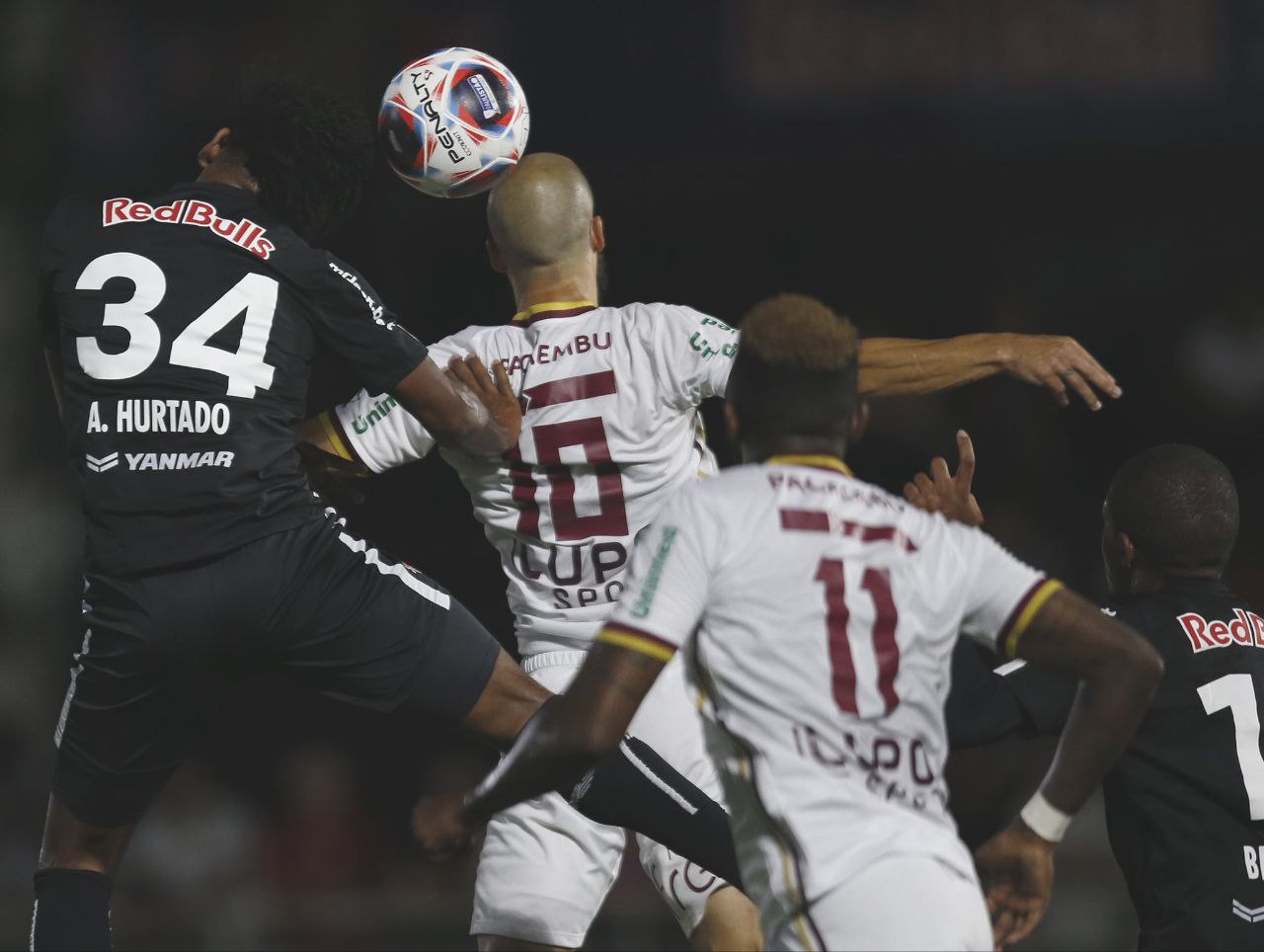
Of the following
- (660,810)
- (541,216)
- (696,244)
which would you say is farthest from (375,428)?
(696,244)

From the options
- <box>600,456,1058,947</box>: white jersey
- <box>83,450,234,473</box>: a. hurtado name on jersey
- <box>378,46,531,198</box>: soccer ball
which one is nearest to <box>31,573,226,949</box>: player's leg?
<box>83,450,234,473</box>: a. hurtado name on jersey

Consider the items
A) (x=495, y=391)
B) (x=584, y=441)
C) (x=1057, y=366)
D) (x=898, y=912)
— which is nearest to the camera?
(x=898, y=912)

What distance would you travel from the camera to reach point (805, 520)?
8.87 feet

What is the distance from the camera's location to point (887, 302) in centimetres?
1054

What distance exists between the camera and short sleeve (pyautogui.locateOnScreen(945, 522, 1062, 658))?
275 centimetres

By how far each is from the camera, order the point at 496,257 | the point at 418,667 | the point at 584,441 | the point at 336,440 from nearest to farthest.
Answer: the point at 418,667
the point at 584,441
the point at 336,440
the point at 496,257


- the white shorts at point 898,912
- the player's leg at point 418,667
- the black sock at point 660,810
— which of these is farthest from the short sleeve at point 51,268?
the white shorts at point 898,912

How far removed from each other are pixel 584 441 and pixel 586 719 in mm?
1867

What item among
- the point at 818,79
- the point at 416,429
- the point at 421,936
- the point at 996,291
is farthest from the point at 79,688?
the point at 996,291

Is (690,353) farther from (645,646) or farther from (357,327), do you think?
(645,646)

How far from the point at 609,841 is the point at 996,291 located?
6.86m

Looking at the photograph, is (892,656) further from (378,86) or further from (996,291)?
(996,291)

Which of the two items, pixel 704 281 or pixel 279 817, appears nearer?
pixel 279 817

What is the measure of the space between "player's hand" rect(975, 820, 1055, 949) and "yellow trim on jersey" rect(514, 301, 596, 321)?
213 cm
